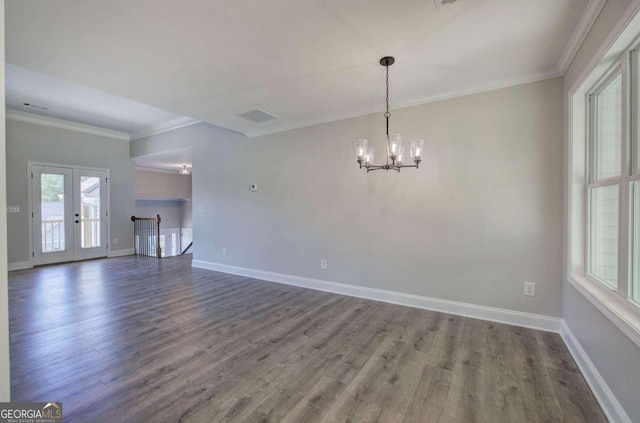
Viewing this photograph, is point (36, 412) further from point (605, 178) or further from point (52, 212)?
point (52, 212)

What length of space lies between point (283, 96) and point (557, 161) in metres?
3.03

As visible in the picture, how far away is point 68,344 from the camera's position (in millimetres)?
2561

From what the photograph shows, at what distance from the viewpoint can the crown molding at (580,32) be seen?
6.04 feet

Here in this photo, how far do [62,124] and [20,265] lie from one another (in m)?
3.07

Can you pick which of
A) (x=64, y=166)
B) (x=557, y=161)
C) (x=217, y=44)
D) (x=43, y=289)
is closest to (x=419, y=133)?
(x=557, y=161)

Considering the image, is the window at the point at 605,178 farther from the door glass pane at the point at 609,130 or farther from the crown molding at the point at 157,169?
the crown molding at the point at 157,169

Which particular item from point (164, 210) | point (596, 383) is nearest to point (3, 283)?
point (596, 383)

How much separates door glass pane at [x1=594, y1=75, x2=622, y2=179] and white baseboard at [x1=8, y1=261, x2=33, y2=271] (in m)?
8.91

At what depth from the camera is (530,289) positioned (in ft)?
9.59

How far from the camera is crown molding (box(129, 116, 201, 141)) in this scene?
5801 millimetres

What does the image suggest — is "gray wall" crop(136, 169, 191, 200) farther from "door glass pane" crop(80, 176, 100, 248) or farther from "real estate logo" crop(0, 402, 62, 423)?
"real estate logo" crop(0, 402, 62, 423)

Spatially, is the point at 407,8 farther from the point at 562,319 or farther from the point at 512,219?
the point at 562,319

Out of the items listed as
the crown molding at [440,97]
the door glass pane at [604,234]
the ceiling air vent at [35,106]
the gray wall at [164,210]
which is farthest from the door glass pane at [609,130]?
the gray wall at [164,210]

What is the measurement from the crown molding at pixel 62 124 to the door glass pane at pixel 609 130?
8.80m
